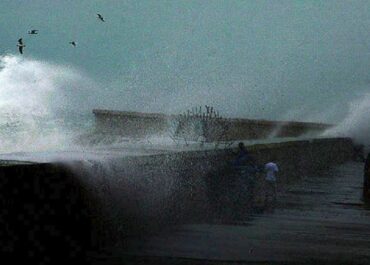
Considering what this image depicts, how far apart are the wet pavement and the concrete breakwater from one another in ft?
1.06

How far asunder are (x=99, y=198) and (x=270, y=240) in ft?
8.94

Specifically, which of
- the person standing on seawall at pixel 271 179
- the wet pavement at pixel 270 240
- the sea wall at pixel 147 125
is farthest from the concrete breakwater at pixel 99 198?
the sea wall at pixel 147 125

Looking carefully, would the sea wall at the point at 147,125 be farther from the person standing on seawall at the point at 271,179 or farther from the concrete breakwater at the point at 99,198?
the concrete breakwater at the point at 99,198

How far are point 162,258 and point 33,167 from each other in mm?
2087

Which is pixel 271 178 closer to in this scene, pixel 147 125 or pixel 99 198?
pixel 99 198

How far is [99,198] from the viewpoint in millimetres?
8414

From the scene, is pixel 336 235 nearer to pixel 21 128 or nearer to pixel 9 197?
pixel 9 197

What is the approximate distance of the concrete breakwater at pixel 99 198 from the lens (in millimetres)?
6488

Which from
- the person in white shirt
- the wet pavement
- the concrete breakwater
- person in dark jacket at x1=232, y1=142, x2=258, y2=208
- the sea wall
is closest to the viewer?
the concrete breakwater

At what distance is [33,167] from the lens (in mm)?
6672

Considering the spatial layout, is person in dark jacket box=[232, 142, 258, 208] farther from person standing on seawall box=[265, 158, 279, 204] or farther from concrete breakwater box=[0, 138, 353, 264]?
person standing on seawall box=[265, 158, 279, 204]

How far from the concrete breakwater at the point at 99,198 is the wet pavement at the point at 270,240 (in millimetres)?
323

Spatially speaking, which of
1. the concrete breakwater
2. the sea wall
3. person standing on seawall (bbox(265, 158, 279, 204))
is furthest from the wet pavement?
the sea wall

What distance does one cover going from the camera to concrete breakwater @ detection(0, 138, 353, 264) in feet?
21.3
